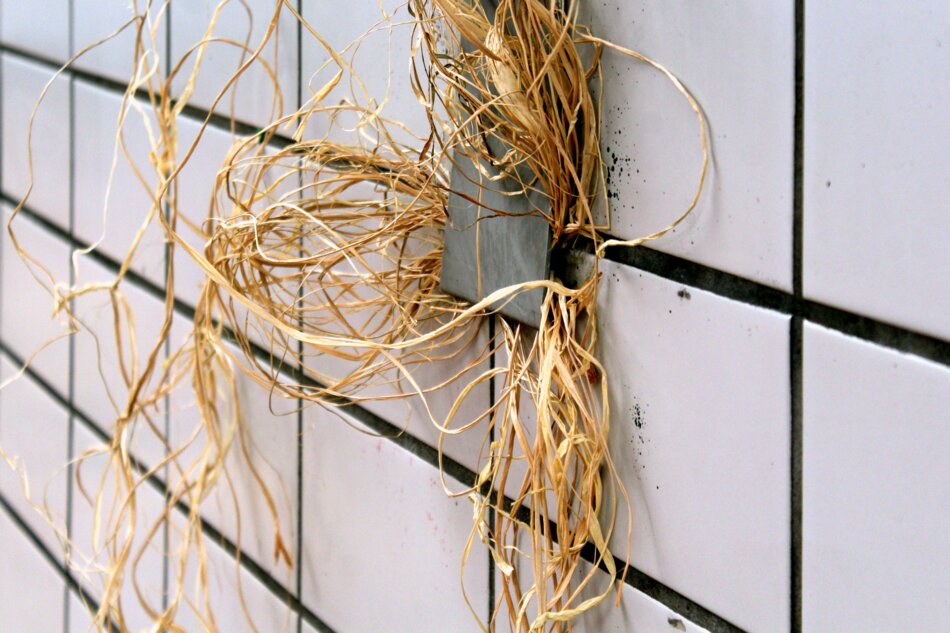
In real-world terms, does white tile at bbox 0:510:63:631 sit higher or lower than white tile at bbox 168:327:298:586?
lower

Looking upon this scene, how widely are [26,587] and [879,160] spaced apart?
1.22m

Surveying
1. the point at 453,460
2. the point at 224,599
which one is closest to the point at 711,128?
the point at 453,460

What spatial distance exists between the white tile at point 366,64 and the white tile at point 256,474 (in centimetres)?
22

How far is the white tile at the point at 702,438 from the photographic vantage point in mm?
432

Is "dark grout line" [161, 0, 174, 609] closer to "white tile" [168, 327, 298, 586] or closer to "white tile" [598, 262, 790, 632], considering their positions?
"white tile" [168, 327, 298, 586]

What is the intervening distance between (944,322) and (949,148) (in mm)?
60

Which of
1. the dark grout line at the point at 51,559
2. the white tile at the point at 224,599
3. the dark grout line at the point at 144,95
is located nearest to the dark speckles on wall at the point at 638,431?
the dark grout line at the point at 144,95

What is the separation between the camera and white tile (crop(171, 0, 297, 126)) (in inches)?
29.1

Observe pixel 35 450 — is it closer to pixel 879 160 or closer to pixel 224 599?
pixel 224 599

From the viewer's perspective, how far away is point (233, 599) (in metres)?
0.87

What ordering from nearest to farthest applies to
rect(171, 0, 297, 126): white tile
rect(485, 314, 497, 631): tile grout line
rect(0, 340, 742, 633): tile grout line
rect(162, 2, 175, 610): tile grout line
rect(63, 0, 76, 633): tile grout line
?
rect(0, 340, 742, 633): tile grout line
rect(485, 314, 497, 631): tile grout line
rect(171, 0, 297, 126): white tile
rect(162, 2, 175, 610): tile grout line
rect(63, 0, 76, 633): tile grout line

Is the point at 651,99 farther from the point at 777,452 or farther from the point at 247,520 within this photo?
the point at 247,520

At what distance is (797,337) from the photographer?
418 millimetres

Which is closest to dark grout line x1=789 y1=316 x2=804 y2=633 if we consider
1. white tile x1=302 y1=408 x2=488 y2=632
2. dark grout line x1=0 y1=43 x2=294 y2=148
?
white tile x1=302 y1=408 x2=488 y2=632
